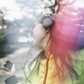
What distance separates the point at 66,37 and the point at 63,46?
0.06 m

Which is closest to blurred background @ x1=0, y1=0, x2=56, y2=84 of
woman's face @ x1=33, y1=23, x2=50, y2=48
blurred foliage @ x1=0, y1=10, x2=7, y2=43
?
blurred foliage @ x1=0, y1=10, x2=7, y2=43

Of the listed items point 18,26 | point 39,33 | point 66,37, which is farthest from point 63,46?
point 18,26

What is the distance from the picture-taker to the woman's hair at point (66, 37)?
136cm

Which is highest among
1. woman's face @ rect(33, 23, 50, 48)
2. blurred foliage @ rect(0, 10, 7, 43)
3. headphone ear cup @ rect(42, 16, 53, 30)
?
headphone ear cup @ rect(42, 16, 53, 30)

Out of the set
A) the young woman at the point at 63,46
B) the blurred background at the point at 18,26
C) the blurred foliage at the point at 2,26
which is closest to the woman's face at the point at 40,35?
the young woman at the point at 63,46

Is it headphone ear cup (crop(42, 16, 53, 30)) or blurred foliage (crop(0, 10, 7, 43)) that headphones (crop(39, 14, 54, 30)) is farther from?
blurred foliage (crop(0, 10, 7, 43))

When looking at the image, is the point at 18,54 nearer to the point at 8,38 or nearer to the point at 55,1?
the point at 8,38

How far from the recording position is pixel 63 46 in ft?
4.54

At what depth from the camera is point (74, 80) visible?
1370mm

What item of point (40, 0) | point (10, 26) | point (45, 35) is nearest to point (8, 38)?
point (10, 26)

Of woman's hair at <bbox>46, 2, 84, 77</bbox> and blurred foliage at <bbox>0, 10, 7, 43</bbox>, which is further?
blurred foliage at <bbox>0, 10, 7, 43</bbox>

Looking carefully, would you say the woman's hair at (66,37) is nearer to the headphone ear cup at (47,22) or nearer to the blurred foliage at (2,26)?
the headphone ear cup at (47,22)

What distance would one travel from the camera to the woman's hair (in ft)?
4.47

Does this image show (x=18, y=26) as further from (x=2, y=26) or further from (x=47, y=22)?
(x=47, y=22)
